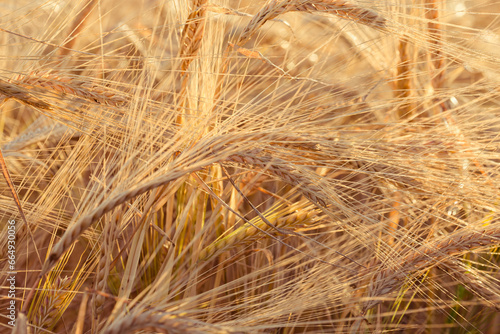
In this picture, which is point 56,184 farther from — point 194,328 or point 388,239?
point 388,239

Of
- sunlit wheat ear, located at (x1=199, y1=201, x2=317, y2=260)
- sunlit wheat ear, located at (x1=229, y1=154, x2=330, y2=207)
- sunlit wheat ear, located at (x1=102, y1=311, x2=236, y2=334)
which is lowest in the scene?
sunlit wheat ear, located at (x1=199, y1=201, x2=317, y2=260)

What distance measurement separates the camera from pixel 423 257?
760mm

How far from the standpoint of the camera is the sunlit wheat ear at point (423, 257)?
741mm

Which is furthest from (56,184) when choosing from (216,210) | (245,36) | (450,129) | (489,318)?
(489,318)

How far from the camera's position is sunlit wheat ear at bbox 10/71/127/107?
27.7 inches

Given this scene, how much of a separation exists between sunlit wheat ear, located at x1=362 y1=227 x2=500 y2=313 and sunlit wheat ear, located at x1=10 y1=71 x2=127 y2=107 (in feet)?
1.75

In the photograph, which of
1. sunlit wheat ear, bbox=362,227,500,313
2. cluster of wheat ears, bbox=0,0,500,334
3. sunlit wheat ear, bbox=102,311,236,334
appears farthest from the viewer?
sunlit wheat ear, bbox=362,227,500,313

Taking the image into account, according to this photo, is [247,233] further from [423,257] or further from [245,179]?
[423,257]

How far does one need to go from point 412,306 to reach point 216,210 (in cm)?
60

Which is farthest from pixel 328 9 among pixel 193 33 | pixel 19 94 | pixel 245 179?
pixel 19 94

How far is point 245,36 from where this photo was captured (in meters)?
0.84

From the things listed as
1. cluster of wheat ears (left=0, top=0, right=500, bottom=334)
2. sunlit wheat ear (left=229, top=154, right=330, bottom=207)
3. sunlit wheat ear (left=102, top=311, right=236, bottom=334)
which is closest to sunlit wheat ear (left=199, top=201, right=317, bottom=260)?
cluster of wheat ears (left=0, top=0, right=500, bottom=334)

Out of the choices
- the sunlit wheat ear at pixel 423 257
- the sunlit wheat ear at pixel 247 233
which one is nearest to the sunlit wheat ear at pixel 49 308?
the sunlit wheat ear at pixel 247 233

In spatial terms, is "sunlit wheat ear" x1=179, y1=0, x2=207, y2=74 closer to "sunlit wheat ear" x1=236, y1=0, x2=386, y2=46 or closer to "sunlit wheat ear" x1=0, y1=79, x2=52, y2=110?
"sunlit wheat ear" x1=236, y1=0, x2=386, y2=46
